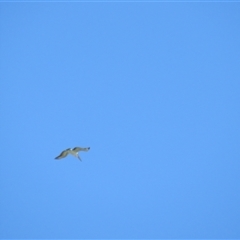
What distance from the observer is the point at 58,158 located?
120 feet

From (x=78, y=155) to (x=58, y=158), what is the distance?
3.82 ft

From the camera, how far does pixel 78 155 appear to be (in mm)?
37125
